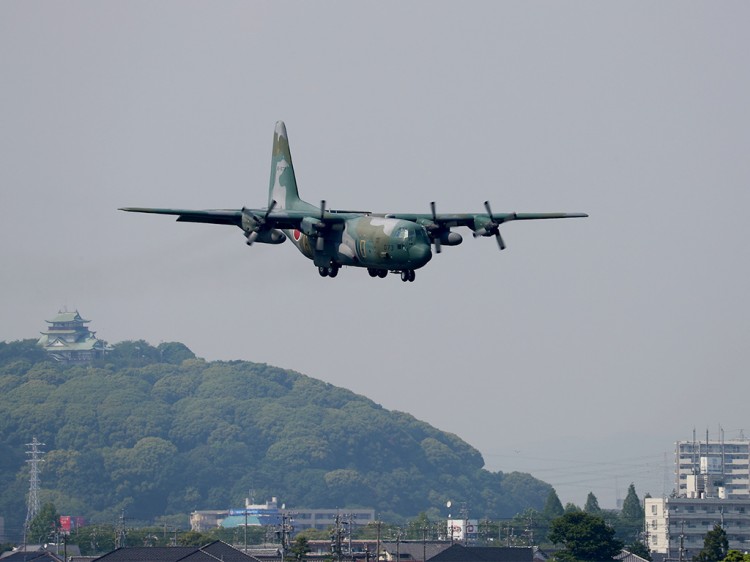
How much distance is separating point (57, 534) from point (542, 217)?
104m

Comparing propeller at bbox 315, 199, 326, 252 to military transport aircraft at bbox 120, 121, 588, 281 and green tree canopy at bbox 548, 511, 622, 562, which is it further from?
green tree canopy at bbox 548, 511, 622, 562

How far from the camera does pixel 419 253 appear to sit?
69.2m

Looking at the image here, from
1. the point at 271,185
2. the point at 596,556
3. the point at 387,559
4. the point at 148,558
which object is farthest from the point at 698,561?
the point at 271,185

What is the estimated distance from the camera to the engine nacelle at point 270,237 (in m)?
78.3

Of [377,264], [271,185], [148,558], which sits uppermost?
[271,185]

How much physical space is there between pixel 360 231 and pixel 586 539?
72.1 meters

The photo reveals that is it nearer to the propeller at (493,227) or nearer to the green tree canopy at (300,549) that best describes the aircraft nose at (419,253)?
the propeller at (493,227)

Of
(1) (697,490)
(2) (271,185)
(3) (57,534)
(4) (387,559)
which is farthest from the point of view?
(1) (697,490)

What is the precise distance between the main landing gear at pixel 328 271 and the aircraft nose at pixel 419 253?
8.44 metres

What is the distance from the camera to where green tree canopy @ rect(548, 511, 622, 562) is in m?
136

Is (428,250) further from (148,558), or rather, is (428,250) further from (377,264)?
(148,558)

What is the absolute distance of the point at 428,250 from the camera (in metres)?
69.6

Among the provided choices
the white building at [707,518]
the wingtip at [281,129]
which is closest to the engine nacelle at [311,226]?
the wingtip at [281,129]

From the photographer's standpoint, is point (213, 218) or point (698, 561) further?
point (698, 561)
